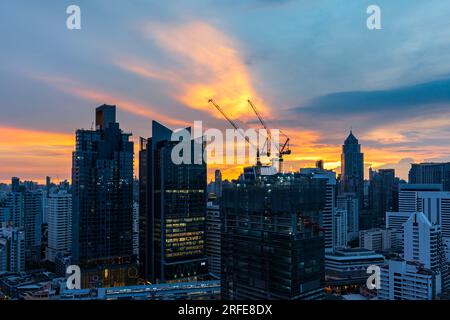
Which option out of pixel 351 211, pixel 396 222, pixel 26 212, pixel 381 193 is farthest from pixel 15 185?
pixel 381 193

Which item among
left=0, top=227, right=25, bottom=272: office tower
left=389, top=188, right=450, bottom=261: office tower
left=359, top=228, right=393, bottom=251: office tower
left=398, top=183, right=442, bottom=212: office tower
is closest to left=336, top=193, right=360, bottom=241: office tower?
left=389, top=188, right=450, bottom=261: office tower

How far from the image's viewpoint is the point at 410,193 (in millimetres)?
34094

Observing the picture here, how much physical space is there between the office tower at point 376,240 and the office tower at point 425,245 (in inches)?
384

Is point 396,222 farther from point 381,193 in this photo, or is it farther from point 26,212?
point 26,212

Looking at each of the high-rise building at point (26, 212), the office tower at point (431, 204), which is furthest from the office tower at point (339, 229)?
the high-rise building at point (26, 212)

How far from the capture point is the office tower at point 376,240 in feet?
92.9

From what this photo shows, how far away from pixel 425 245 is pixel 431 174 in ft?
74.1

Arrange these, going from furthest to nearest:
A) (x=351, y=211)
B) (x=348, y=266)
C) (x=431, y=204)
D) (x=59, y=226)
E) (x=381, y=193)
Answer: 1. (x=381, y=193)
2. (x=351, y=211)
3. (x=431, y=204)
4. (x=59, y=226)
5. (x=348, y=266)

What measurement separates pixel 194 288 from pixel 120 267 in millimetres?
6495

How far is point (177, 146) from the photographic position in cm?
2214

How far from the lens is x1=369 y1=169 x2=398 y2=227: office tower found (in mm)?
40134

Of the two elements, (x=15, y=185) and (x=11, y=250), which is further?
(x=15, y=185)
